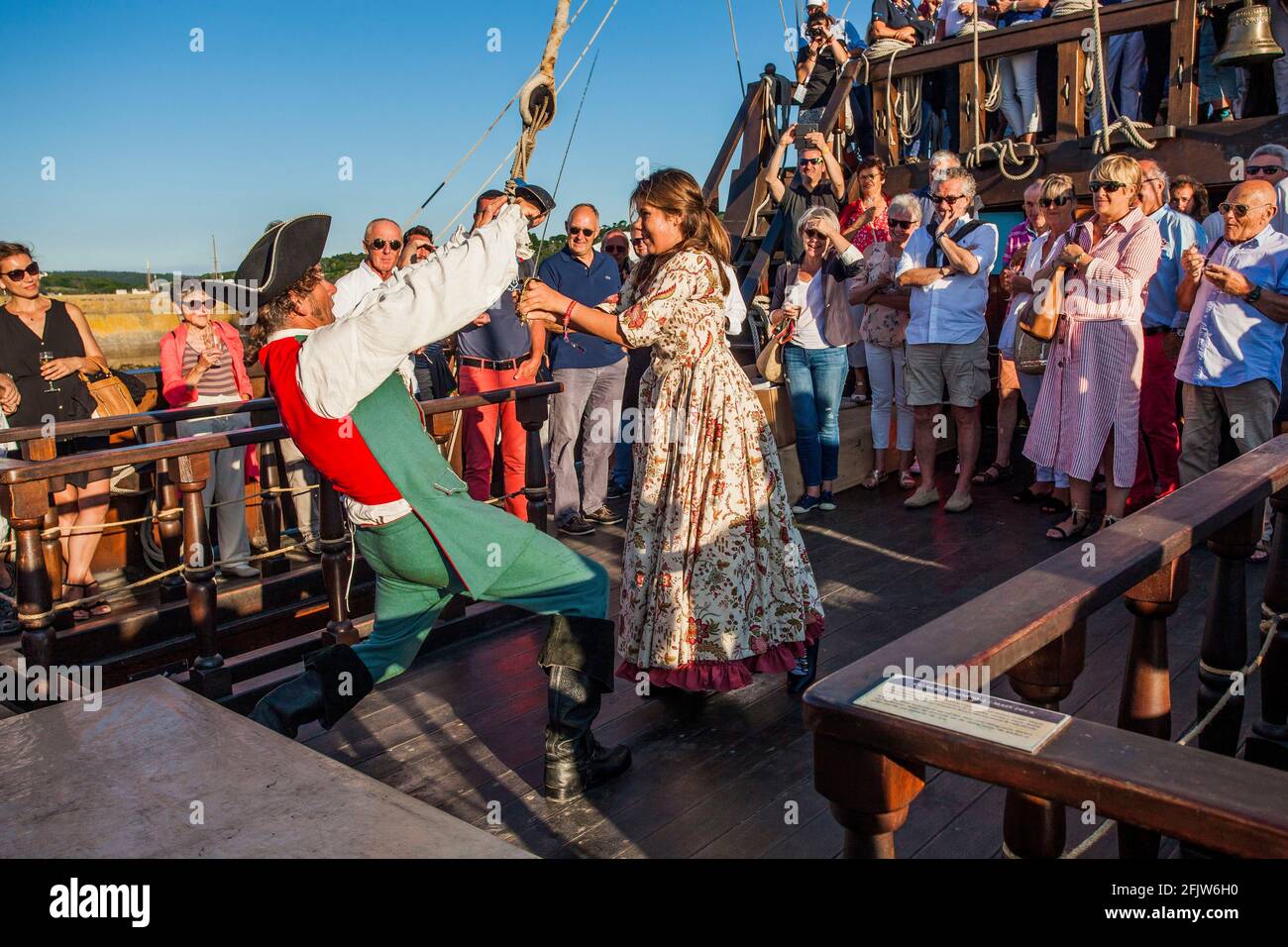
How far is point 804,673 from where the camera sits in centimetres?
366

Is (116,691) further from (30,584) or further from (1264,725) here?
(1264,725)

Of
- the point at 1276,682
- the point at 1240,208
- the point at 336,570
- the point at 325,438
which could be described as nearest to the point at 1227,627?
the point at 1276,682

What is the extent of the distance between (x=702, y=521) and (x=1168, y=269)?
11.3 ft

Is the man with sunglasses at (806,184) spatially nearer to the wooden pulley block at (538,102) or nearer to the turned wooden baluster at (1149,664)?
the wooden pulley block at (538,102)

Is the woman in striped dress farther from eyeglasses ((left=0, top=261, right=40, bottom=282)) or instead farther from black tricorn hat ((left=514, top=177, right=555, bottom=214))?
eyeglasses ((left=0, top=261, right=40, bottom=282))

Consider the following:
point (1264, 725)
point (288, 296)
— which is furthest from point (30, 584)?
point (1264, 725)

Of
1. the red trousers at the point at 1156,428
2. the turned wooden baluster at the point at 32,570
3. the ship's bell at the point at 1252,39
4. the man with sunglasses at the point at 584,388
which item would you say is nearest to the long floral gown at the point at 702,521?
the turned wooden baluster at the point at 32,570

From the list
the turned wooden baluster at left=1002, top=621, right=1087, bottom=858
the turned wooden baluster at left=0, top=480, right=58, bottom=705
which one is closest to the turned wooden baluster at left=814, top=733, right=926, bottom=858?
the turned wooden baluster at left=1002, top=621, right=1087, bottom=858

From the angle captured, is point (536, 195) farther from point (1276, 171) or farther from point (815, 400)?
point (1276, 171)

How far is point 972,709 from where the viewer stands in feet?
4.38

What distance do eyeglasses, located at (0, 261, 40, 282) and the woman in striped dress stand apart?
504 cm

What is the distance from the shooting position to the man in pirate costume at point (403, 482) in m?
2.48

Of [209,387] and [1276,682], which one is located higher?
[209,387]
